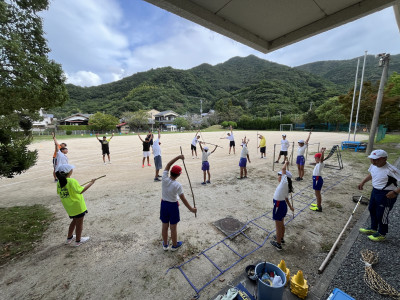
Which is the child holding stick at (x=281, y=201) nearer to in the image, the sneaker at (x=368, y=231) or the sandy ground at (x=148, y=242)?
the sandy ground at (x=148, y=242)

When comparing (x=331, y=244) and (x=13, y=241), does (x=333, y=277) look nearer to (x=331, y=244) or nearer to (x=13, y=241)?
(x=331, y=244)

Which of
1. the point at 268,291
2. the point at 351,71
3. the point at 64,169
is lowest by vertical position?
the point at 268,291

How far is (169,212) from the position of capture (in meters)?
3.46

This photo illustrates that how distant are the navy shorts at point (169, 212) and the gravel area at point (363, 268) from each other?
9.18 ft

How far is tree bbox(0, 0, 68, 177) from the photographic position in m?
3.73

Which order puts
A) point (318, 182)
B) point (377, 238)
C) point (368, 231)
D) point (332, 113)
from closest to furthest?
point (377, 238) < point (368, 231) < point (318, 182) < point (332, 113)

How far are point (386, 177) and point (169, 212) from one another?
4758mm

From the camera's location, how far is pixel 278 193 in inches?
140

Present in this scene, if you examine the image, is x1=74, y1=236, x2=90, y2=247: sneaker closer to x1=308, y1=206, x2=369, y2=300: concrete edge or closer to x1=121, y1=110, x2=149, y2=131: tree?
x1=308, y1=206, x2=369, y2=300: concrete edge

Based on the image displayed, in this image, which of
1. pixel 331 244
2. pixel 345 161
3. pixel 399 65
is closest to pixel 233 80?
pixel 399 65

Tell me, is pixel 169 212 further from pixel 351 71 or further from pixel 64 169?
pixel 351 71

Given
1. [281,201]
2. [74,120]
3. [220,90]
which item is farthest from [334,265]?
[220,90]

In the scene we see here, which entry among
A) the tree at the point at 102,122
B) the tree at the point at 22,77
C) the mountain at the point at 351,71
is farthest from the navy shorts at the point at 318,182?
the mountain at the point at 351,71

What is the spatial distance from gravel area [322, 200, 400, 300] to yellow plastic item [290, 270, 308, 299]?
1.22 ft
